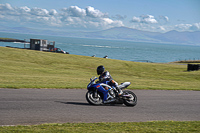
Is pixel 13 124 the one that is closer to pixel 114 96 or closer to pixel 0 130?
pixel 0 130

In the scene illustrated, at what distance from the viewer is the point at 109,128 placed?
767 centimetres

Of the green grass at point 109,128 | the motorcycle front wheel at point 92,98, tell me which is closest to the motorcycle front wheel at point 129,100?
the motorcycle front wheel at point 92,98

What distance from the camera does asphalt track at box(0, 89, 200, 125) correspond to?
8953 millimetres

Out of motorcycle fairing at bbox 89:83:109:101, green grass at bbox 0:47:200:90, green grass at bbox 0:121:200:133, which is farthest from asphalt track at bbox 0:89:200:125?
green grass at bbox 0:47:200:90

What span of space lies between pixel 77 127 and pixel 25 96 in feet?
20.1

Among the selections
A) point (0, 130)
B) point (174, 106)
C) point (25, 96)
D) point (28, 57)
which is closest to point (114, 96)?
point (174, 106)

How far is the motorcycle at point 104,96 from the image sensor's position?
467 inches

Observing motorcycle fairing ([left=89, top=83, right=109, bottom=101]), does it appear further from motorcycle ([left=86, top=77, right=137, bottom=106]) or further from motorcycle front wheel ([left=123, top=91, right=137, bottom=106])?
motorcycle front wheel ([left=123, top=91, right=137, bottom=106])

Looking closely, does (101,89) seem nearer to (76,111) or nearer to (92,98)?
(92,98)

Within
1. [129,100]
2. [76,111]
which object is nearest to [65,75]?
[129,100]

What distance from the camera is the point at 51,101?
12.1 meters

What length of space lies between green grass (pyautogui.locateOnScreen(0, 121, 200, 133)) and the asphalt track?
2.72 ft

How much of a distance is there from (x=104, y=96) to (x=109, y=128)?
173 inches

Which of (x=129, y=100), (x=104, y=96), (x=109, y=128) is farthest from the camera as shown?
(x=129, y=100)
